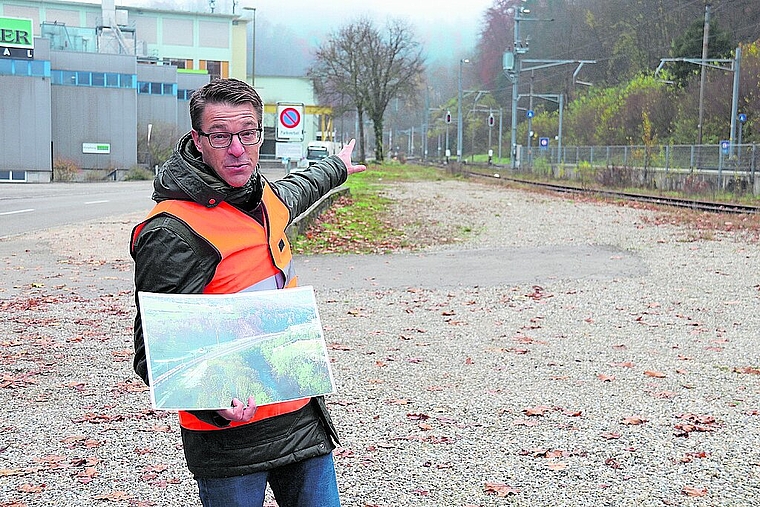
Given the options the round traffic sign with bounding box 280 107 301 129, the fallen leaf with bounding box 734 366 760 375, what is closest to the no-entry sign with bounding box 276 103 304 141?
the round traffic sign with bounding box 280 107 301 129

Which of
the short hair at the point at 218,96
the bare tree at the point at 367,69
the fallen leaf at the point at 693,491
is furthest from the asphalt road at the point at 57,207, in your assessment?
the bare tree at the point at 367,69

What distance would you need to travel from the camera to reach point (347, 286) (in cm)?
1279

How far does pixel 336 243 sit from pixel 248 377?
594 inches

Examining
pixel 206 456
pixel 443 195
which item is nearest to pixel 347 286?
pixel 206 456

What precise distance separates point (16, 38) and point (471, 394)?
52.2 metres

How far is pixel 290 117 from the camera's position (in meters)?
22.0

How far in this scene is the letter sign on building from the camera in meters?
52.7

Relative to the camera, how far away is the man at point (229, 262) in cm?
278

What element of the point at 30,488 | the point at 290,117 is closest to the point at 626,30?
the point at 290,117

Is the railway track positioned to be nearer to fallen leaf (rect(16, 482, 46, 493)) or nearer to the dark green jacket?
fallen leaf (rect(16, 482, 46, 493))

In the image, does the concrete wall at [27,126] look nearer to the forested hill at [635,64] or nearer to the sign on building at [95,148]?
the sign on building at [95,148]

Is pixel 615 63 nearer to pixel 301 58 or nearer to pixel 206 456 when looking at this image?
pixel 206 456

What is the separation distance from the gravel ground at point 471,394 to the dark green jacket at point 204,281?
2.17m

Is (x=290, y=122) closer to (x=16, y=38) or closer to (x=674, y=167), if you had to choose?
(x=674, y=167)
